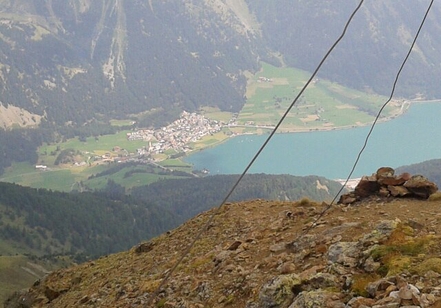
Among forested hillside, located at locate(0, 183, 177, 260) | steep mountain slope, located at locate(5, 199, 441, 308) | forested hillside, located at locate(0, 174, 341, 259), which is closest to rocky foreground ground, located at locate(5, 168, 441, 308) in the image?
steep mountain slope, located at locate(5, 199, 441, 308)

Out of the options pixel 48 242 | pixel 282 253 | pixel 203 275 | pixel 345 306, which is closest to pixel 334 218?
pixel 282 253

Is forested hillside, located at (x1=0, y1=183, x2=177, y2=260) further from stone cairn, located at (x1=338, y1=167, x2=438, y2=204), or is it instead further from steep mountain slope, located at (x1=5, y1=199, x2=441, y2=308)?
stone cairn, located at (x1=338, y1=167, x2=438, y2=204)

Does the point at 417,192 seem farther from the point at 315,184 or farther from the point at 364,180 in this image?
the point at 315,184

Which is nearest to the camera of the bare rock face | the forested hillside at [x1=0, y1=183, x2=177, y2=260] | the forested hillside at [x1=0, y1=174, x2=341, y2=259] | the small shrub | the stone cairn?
the small shrub

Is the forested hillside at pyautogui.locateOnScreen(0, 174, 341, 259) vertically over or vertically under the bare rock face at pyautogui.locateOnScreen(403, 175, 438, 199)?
under

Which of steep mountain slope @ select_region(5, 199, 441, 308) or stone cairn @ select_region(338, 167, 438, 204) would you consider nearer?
steep mountain slope @ select_region(5, 199, 441, 308)

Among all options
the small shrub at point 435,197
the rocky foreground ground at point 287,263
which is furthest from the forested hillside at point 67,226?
the small shrub at point 435,197

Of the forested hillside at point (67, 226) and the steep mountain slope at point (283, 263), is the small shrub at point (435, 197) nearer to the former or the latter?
the steep mountain slope at point (283, 263)

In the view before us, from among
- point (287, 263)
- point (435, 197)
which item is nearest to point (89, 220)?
point (435, 197)
